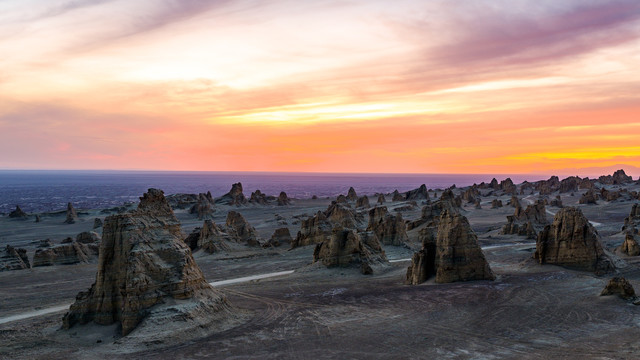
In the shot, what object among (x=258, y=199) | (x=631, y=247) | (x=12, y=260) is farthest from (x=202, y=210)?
(x=631, y=247)

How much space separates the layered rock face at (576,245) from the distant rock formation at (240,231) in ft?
134

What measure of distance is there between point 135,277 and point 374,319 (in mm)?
15368

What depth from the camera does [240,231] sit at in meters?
76.0

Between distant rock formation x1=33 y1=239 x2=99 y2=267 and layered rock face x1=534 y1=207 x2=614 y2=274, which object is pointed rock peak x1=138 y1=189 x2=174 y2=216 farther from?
layered rock face x1=534 y1=207 x2=614 y2=274

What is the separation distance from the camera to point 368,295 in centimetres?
3966

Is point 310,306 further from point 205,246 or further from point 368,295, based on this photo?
point 205,246

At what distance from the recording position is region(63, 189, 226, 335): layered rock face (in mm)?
29203

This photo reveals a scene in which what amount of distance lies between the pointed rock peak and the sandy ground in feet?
26.4

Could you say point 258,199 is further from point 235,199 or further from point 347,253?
point 347,253

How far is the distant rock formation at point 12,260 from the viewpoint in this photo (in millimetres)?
55125

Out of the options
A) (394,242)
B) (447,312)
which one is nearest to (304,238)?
(394,242)

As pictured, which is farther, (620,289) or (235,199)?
(235,199)

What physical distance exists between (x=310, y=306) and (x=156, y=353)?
12951 mm

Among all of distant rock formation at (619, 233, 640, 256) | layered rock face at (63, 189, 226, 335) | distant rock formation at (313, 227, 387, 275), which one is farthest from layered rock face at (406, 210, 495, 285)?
layered rock face at (63, 189, 226, 335)
